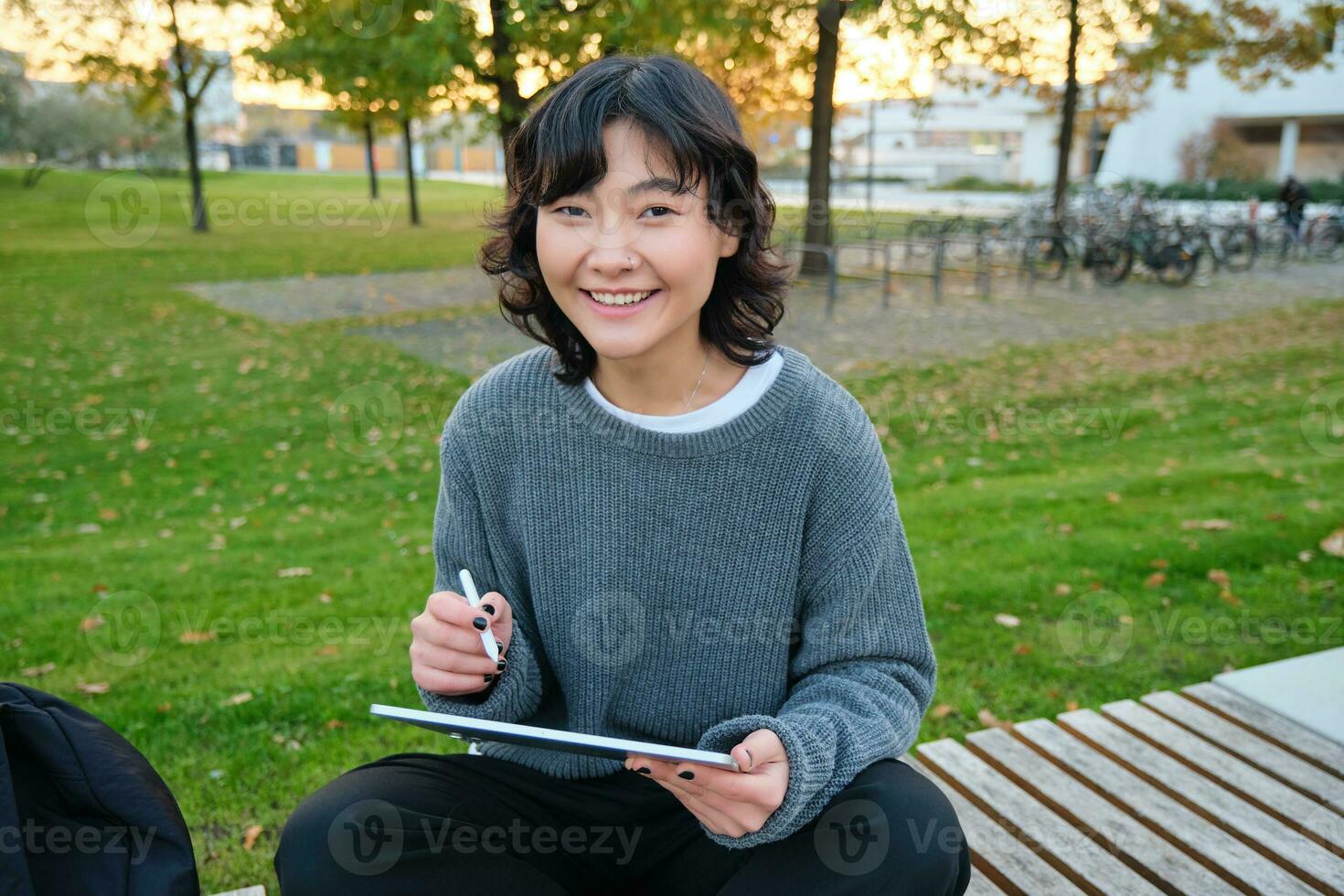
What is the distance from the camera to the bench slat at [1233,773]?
226 cm

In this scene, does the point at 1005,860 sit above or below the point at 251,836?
above

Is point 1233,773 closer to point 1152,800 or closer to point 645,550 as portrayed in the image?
point 1152,800

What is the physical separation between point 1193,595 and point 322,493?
4719 millimetres

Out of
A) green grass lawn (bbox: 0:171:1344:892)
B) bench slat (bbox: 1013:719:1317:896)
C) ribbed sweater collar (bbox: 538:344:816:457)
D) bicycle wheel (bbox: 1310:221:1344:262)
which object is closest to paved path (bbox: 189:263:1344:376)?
green grass lawn (bbox: 0:171:1344:892)

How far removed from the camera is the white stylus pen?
1683 millimetres

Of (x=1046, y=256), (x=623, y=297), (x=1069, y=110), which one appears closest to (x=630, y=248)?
(x=623, y=297)

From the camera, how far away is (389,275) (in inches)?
686

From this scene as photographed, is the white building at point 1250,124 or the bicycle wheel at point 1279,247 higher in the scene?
the white building at point 1250,124

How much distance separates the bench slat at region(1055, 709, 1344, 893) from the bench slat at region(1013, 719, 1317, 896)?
0.03 metres

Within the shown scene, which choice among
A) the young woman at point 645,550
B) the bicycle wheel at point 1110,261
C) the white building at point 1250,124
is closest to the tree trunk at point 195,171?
the bicycle wheel at point 1110,261

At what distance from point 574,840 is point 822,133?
13960 mm

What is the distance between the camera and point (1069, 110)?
17344 mm

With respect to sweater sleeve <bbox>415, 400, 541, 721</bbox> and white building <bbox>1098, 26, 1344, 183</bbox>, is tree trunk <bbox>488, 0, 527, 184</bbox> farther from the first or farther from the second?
white building <bbox>1098, 26, 1344, 183</bbox>

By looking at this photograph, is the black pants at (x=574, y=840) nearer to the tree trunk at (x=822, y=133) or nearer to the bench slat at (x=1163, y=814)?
the bench slat at (x=1163, y=814)
